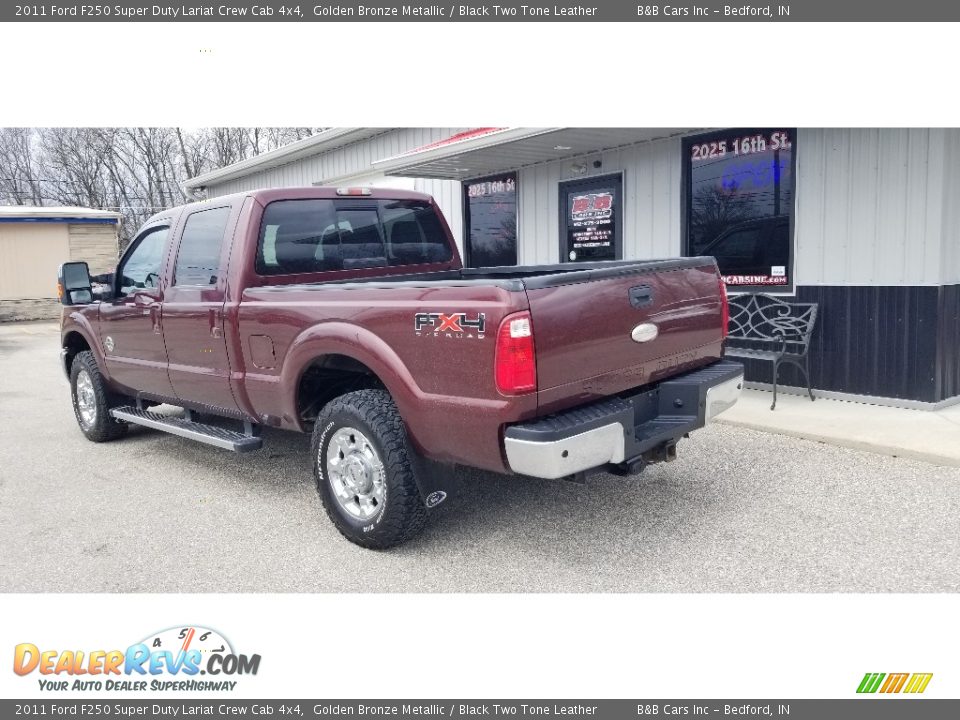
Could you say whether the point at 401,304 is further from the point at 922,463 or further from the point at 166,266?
the point at 922,463

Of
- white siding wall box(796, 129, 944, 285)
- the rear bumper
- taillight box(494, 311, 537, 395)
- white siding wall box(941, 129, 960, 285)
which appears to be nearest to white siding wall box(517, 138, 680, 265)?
white siding wall box(796, 129, 944, 285)

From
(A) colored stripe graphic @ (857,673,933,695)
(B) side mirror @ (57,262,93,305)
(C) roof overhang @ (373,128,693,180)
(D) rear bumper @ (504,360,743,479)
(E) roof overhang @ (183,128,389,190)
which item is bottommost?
(A) colored stripe graphic @ (857,673,933,695)

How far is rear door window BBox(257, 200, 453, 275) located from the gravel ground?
1610mm

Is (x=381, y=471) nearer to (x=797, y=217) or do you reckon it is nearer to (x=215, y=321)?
(x=215, y=321)

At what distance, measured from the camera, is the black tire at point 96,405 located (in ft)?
21.6

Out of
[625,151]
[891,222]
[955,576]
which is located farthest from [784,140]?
[955,576]

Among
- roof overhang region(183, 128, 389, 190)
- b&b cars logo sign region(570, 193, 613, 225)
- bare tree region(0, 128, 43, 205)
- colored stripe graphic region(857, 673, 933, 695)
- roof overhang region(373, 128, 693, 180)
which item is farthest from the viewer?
bare tree region(0, 128, 43, 205)

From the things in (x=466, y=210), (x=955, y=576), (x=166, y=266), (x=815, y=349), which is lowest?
(x=955, y=576)

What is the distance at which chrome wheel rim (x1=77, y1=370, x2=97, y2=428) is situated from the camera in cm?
675

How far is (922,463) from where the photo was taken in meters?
5.27

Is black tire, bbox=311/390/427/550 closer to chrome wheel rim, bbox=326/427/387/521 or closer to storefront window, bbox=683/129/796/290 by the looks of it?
chrome wheel rim, bbox=326/427/387/521

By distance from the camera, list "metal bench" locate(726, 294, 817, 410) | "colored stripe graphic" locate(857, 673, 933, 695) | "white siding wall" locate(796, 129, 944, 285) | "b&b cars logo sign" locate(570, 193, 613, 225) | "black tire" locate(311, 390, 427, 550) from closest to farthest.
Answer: "colored stripe graphic" locate(857, 673, 933, 695) → "black tire" locate(311, 390, 427, 550) → "white siding wall" locate(796, 129, 944, 285) → "metal bench" locate(726, 294, 817, 410) → "b&b cars logo sign" locate(570, 193, 613, 225)

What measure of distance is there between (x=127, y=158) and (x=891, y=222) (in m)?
37.6

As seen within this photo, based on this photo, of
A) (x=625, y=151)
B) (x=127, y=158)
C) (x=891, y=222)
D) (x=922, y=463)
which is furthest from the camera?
(x=127, y=158)
